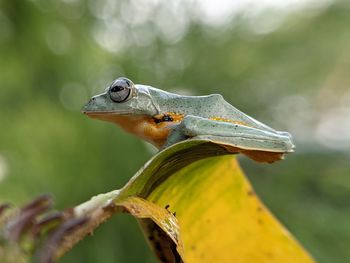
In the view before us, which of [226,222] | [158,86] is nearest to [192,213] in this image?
[226,222]

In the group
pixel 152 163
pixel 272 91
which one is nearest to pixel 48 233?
pixel 152 163

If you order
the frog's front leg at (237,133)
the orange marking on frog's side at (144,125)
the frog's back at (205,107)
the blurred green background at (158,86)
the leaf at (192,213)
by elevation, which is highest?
the blurred green background at (158,86)

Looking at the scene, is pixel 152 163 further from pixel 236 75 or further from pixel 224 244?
pixel 236 75

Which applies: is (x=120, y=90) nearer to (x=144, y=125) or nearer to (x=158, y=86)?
(x=144, y=125)

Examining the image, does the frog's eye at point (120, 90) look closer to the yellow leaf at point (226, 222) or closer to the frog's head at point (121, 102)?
the frog's head at point (121, 102)

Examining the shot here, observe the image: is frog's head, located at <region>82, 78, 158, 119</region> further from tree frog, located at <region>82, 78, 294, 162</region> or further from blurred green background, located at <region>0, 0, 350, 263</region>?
blurred green background, located at <region>0, 0, 350, 263</region>

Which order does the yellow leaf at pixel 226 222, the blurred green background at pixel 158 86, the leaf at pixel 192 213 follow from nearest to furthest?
1. the leaf at pixel 192 213
2. the yellow leaf at pixel 226 222
3. the blurred green background at pixel 158 86

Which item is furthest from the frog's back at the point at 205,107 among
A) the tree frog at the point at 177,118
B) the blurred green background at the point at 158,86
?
the blurred green background at the point at 158,86
